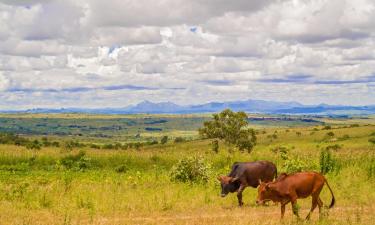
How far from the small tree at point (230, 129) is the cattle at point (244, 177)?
61.7 m

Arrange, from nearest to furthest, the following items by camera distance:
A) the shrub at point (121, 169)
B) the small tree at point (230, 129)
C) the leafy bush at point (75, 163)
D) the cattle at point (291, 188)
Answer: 1. the cattle at point (291, 188)
2. the shrub at point (121, 169)
3. the leafy bush at point (75, 163)
4. the small tree at point (230, 129)

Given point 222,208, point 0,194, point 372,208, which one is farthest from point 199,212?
point 0,194

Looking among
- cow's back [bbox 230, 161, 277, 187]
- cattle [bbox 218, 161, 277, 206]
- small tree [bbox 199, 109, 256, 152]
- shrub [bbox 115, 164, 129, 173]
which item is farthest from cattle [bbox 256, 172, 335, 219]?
small tree [bbox 199, 109, 256, 152]

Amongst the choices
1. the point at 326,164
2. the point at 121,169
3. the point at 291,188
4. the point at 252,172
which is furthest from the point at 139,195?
the point at 326,164

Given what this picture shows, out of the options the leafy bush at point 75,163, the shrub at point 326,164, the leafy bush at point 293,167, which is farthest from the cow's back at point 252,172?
the leafy bush at point 75,163

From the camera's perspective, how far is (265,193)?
16578mm

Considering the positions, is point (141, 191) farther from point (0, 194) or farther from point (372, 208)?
point (372, 208)

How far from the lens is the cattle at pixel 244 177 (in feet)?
67.8

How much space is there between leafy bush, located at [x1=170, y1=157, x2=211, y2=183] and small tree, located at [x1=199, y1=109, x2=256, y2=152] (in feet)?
187

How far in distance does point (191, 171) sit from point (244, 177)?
18.7ft

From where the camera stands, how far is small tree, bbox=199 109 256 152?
8394cm

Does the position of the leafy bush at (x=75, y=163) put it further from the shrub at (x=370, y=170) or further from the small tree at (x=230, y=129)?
the small tree at (x=230, y=129)

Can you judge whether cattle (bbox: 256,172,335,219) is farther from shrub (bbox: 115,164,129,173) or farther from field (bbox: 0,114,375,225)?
shrub (bbox: 115,164,129,173)

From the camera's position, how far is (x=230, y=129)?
83312 mm
